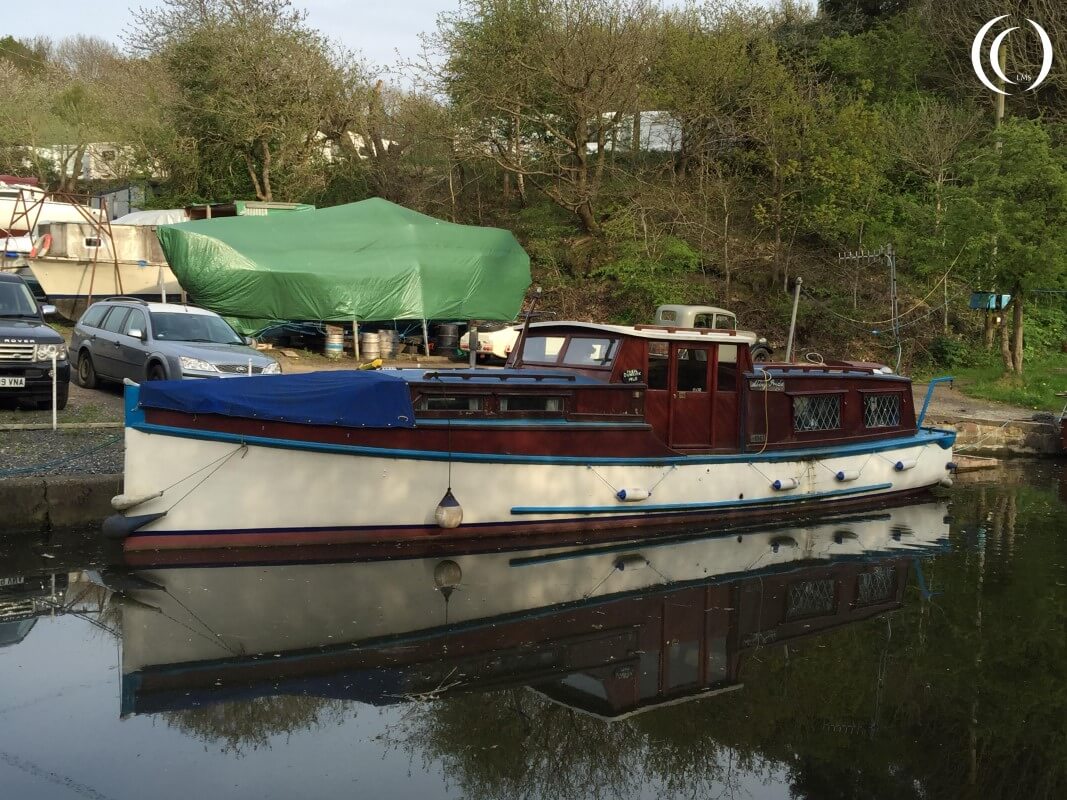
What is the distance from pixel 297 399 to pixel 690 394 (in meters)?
4.66

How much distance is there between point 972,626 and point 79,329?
14.5 m

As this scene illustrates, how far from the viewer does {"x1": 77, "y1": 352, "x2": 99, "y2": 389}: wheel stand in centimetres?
1688

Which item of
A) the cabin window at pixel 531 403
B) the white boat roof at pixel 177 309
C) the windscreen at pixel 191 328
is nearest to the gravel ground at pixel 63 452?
the windscreen at pixel 191 328

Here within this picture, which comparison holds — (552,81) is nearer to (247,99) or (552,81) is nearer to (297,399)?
(247,99)

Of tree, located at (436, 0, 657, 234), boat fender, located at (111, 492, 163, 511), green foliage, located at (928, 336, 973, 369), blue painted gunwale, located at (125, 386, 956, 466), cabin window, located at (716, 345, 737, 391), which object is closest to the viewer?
boat fender, located at (111, 492, 163, 511)

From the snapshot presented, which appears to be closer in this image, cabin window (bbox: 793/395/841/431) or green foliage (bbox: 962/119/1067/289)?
cabin window (bbox: 793/395/841/431)

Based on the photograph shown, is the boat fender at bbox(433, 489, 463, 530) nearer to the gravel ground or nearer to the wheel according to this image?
the gravel ground

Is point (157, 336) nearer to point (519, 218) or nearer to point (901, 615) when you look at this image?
point (901, 615)

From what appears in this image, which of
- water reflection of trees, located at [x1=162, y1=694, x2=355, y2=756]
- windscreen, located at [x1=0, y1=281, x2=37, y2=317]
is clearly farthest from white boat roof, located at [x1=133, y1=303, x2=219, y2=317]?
water reflection of trees, located at [x1=162, y1=694, x2=355, y2=756]

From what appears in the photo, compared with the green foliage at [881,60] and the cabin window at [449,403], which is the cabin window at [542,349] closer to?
the cabin window at [449,403]

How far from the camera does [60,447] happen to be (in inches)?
490

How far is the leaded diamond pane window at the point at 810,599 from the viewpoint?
9312 mm

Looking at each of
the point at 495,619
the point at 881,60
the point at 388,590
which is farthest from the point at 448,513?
the point at 881,60

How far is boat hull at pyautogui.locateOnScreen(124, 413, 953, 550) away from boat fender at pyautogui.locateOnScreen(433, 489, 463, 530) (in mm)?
100
